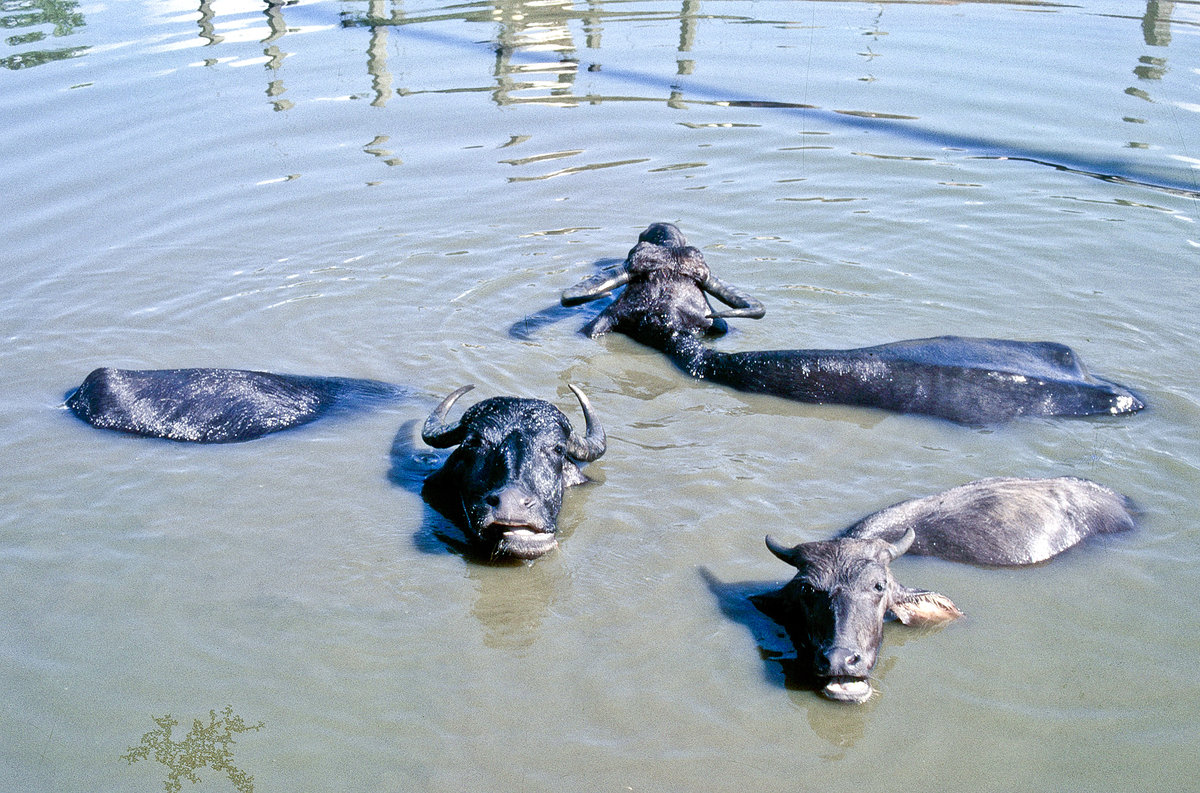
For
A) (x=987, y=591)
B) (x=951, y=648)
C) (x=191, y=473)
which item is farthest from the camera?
(x=191, y=473)

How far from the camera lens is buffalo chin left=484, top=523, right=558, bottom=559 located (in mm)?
5082

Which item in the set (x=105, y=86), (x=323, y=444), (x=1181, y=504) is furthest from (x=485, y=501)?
(x=105, y=86)

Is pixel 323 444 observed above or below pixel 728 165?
below

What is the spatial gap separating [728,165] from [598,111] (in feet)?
7.46

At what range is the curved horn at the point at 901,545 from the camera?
15.2ft

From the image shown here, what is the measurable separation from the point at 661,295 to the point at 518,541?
10.3ft

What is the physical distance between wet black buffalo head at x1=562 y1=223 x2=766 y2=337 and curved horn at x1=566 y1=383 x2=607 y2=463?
176 centimetres

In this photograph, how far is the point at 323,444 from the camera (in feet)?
20.5

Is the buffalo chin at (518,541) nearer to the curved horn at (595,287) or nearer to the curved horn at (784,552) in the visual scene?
the curved horn at (784,552)

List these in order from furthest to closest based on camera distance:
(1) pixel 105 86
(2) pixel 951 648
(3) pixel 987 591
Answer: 1. (1) pixel 105 86
2. (3) pixel 987 591
3. (2) pixel 951 648

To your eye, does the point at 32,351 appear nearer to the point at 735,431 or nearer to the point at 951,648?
the point at 735,431

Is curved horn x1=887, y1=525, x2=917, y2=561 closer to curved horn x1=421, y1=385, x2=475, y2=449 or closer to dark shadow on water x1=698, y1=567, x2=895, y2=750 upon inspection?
dark shadow on water x1=698, y1=567, x2=895, y2=750

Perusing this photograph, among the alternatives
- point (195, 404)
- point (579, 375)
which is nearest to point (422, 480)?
point (195, 404)

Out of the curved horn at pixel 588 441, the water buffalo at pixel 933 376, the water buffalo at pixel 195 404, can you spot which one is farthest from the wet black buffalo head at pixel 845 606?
the water buffalo at pixel 195 404
